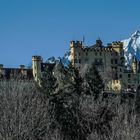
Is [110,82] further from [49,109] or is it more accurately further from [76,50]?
[49,109]

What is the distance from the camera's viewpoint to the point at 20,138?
47.4 meters

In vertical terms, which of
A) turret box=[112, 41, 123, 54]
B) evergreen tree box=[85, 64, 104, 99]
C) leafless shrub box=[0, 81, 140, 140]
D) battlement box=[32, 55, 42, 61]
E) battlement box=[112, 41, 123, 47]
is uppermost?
battlement box=[112, 41, 123, 47]

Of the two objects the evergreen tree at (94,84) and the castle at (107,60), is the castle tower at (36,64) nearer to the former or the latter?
the castle at (107,60)

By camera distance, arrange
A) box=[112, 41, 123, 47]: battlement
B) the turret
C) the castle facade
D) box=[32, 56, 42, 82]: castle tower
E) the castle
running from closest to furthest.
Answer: box=[32, 56, 42, 82]: castle tower, the castle, the castle facade, the turret, box=[112, 41, 123, 47]: battlement

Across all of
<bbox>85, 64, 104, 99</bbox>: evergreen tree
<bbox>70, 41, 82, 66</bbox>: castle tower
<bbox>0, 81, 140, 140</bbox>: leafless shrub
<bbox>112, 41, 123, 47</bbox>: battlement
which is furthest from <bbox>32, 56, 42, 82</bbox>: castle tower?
<bbox>0, 81, 140, 140</bbox>: leafless shrub

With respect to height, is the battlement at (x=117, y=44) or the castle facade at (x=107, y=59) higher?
the battlement at (x=117, y=44)

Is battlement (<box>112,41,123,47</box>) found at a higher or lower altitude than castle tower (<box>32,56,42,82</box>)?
higher

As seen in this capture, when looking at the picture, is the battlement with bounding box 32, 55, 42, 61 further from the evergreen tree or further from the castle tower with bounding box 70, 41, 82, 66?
the evergreen tree

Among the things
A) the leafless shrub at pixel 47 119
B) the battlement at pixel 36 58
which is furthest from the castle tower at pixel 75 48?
the leafless shrub at pixel 47 119

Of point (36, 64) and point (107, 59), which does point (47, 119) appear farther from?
point (107, 59)

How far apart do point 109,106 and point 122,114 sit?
289cm

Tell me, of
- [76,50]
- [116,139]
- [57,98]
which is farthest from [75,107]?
[76,50]

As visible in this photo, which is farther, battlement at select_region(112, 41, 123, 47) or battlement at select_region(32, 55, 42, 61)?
battlement at select_region(112, 41, 123, 47)

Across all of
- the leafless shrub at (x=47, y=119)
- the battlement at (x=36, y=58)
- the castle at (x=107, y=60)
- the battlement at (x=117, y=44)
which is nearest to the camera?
the leafless shrub at (x=47, y=119)
